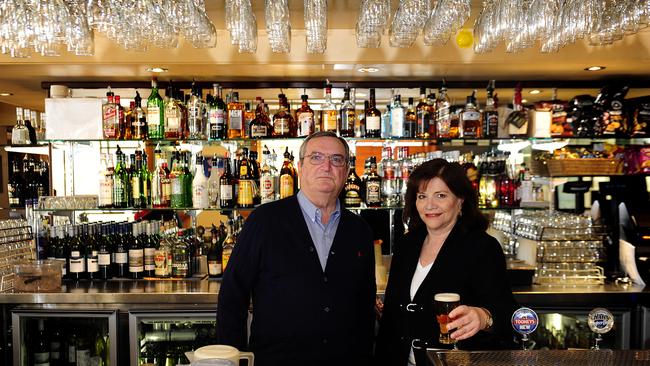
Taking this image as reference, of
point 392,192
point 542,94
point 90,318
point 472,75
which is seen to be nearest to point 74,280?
point 90,318

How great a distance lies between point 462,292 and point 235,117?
2193 millimetres

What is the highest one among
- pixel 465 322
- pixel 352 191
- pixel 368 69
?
pixel 368 69

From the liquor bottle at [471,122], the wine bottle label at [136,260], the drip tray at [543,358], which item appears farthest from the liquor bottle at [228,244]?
the drip tray at [543,358]

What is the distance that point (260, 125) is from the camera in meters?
3.91

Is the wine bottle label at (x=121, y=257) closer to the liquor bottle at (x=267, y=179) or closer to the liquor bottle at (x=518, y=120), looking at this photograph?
the liquor bottle at (x=267, y=179)

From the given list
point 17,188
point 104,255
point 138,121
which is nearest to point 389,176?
point 138,121

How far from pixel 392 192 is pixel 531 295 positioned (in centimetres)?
116

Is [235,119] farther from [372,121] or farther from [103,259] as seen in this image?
[103,259]

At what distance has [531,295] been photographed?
3496 mm

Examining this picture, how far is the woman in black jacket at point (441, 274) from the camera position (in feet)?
7.27

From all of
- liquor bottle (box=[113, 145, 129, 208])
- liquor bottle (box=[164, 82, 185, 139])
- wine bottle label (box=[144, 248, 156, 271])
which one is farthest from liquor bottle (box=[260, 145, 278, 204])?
liquor bottle (box=[113, 145, 129, 208])

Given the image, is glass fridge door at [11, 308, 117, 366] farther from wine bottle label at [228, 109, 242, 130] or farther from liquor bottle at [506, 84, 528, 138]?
liquor bottle at [506, 84, 528, 138]

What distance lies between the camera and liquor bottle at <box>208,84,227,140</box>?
12.8 ft

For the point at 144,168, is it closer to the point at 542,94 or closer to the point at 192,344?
the point at 192,344
